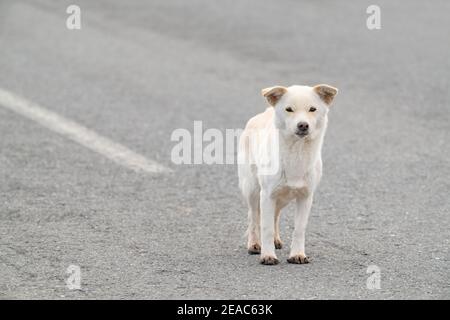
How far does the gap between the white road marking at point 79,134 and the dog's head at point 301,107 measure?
3190 millimetres

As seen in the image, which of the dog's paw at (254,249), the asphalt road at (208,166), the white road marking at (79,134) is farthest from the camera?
the white road marking at (79,134)

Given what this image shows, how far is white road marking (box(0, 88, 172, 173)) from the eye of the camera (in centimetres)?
1016

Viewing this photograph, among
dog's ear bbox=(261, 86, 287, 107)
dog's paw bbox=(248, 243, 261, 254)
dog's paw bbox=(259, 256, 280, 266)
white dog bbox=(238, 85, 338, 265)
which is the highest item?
dog's ear bbox=(261, 86, 287, 107)

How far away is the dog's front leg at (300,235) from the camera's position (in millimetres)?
7176

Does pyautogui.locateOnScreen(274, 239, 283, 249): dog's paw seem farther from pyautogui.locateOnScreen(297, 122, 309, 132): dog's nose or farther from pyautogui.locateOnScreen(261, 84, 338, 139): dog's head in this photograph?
pyautogui.locateOnScreen(297, 122, 309, 132): dog's nose

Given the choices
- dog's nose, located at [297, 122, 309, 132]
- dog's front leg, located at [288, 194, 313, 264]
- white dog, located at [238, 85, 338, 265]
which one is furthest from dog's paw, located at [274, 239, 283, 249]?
dog's nose, located at [297, 122, 309, 132]

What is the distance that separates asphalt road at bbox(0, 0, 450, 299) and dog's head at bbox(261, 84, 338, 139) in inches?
38.1

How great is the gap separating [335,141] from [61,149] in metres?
2.83

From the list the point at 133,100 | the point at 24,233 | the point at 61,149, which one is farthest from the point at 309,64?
the point at 24,233

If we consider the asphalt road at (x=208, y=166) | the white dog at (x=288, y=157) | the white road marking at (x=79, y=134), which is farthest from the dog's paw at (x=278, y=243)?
the white road marking at (x=79, y=134)

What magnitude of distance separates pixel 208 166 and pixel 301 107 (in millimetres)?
3312

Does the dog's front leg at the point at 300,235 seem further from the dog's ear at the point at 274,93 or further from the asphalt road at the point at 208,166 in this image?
the dog's ear at the point at 274,93

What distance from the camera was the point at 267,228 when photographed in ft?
23.4

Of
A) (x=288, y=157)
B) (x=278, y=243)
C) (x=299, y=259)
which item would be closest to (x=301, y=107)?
(x=288, y=157)
